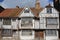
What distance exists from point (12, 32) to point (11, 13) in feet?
20.4

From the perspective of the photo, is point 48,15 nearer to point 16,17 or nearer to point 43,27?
point 43,27

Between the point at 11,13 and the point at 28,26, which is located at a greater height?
the point at 11,13

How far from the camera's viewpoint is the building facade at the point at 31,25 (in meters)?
51.6

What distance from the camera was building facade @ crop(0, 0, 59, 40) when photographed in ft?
169

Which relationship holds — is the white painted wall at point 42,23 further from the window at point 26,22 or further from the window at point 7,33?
the window at point 7,33

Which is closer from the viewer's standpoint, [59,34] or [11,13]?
[59,34]

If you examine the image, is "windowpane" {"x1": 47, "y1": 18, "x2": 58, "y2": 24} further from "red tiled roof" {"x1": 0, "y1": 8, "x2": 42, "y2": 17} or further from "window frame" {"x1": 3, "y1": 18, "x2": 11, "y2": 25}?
"window frame" {"x1": 3, "y1": 18, "x2": 11, "y2": 25}

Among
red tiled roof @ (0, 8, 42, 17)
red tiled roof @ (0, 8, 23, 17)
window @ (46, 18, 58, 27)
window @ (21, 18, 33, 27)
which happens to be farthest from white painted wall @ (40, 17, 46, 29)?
red tiled roof @ (0, 8, 23, 17)

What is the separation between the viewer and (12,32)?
172 ft

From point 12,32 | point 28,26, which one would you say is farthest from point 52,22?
point 12,32

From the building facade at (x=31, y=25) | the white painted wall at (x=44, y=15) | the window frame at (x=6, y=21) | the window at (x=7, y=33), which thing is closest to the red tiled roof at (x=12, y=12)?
the building facade at (x=31, y=25)

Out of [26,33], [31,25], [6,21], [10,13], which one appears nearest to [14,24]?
[6,21]

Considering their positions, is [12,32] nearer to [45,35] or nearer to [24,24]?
[24,24]

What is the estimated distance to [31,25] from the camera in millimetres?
52281
